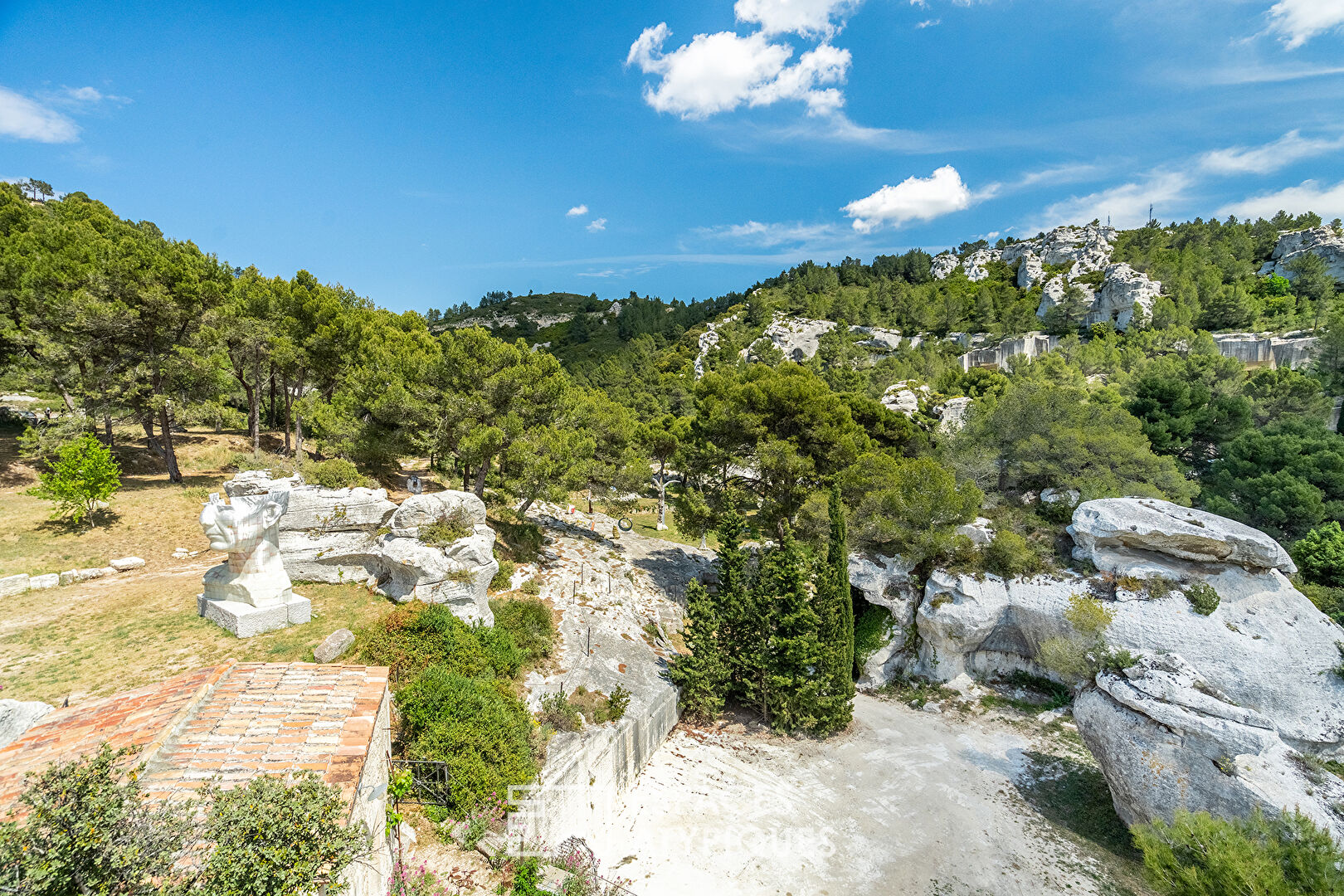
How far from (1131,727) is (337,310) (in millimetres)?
29324

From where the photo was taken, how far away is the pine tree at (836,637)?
14828mm

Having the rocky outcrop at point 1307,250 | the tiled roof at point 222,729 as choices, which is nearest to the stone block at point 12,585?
the tiled roof at point 222,729

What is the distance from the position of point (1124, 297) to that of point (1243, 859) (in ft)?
234

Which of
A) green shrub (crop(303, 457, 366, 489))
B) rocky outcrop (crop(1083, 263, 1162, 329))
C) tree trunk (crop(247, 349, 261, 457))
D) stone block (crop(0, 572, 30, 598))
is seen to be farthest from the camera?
rocky outcrop (crop(1083, 263, 1162, 329))

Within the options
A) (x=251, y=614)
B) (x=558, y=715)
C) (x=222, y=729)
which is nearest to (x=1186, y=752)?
(x=558, y=715)

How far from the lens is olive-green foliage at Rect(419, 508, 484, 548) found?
14125 mm

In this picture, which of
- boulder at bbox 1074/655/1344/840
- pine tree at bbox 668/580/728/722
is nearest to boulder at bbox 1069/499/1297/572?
boulder at bbox 1074/655/1344/840

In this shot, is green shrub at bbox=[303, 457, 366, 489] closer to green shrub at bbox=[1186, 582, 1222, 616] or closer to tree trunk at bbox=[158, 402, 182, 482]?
tree trunk at bbox=[158, 402, 182, 482]

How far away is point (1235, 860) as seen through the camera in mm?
7215

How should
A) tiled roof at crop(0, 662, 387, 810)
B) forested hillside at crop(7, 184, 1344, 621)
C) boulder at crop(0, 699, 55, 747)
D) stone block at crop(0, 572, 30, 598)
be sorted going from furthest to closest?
forested hillside at crop(7, 184, 1344, 621) < stone block at crop(0, 572, 30, 598) < boulder at crop(0, 699, 55, 747) < tiled roof at crop(0, 662, 387, 810)

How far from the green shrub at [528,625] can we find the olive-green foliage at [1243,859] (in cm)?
1209

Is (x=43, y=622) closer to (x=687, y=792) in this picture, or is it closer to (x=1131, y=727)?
(x=687, y=792)

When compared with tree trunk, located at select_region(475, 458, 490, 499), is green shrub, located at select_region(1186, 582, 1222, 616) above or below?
below

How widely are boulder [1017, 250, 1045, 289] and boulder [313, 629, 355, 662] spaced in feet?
315
